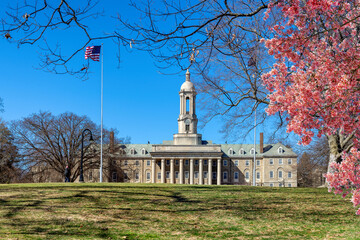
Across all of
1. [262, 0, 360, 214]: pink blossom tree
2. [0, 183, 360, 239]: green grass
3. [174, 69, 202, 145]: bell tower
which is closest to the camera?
[262, 0, 360, 214]: pink blossom tree

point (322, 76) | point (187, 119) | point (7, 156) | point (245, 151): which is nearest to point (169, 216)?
point (322, 76)

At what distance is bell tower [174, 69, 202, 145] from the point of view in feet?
251

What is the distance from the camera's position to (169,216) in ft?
43.3

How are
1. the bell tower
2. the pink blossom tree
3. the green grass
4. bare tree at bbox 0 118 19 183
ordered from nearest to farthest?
1. the pink blossom tree
2. the green grass
3. bare tree at bbox 0 118 19 183
4. the bell tower

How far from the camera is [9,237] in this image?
10.3 m

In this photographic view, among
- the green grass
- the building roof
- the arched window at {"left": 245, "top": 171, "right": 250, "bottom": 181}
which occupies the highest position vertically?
the building roof

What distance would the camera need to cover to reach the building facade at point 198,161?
78.9 meters

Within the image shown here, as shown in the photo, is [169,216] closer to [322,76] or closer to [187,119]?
[322,76]

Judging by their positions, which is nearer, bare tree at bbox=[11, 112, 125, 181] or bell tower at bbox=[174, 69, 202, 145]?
bare tree at bbox=[11, 112, 125, 181]

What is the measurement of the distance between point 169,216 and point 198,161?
230 feet

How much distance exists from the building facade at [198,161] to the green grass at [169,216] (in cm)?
6031

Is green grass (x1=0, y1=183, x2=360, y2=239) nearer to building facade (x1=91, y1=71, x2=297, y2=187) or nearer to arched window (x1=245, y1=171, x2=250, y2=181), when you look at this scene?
building facade (x1=91, y1=71, x2=297, y2=187)

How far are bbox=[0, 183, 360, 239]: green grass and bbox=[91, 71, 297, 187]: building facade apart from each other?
6031 cm

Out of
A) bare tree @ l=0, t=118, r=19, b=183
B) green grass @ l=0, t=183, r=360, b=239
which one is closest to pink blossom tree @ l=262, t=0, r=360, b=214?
green grass @ l=0, t=183, r=360, b=239
